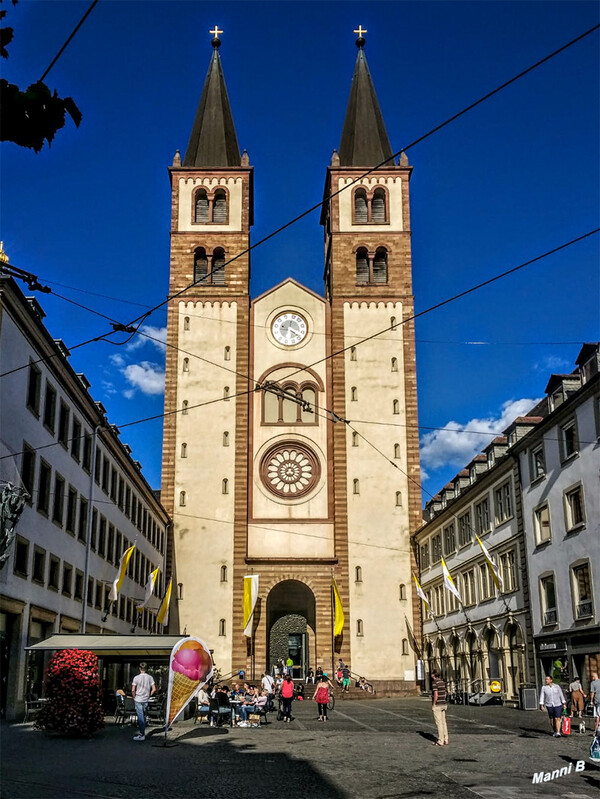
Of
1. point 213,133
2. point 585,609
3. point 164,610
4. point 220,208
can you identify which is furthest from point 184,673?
point 213,133

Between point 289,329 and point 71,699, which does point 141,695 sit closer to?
point 71,699

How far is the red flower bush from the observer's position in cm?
2180

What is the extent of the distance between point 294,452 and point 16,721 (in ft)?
102

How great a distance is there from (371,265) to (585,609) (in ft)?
102

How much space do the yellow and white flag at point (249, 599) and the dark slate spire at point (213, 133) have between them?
90.8ft

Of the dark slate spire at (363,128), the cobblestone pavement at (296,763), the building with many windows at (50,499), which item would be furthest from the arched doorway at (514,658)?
the dark slate spire at (363,128)

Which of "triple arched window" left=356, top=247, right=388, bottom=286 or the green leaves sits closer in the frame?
the green leaves

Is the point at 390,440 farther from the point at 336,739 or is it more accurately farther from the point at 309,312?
the point at 336,739

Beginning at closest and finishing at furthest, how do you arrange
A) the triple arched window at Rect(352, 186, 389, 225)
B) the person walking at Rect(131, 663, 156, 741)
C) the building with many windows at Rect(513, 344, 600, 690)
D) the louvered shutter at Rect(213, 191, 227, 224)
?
the person walking at Rect(131, 663, 156, 741) < the building with many windows at Rect(513, 344, 600, 690) < the triple arched window at Rect(352, 186, 389, 225) < the louvered shutter at Rect(213, 191, 227, 224)

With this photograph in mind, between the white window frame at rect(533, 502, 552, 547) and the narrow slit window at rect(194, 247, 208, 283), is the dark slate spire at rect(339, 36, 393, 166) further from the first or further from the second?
the white window frame at rect(533, 502, 552, 547)

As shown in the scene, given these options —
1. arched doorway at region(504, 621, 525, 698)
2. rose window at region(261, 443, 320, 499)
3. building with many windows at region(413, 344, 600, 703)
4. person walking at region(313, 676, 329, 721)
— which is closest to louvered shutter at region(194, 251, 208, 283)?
rose window at region(261, 443, 320, 499)

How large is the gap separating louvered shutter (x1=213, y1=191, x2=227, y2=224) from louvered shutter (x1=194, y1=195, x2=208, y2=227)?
0.63 metres

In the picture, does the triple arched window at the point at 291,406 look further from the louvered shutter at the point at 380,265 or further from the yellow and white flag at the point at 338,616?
the yellow and white flag at the point at 338,616

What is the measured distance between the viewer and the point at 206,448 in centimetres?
5612
